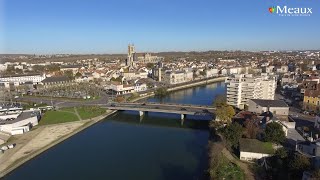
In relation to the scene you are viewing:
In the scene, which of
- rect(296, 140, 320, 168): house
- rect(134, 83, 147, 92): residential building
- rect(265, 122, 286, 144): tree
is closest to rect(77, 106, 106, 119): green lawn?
rect(134, 83, 147, 92): residential building

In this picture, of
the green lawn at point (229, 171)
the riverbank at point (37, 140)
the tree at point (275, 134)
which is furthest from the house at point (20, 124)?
the tree at point (275, 134)

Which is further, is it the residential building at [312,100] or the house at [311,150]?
the residential building at [312,100]

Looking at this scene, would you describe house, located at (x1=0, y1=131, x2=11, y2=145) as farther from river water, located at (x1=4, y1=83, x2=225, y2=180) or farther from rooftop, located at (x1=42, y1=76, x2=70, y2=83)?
rooftop, located at (x1=42, y1=76, x2=70, y2=83)

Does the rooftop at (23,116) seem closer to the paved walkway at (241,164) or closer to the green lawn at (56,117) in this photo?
the green lawn at (56,117)

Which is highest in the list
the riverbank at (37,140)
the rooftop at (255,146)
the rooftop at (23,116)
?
the rooftop at (255,146)

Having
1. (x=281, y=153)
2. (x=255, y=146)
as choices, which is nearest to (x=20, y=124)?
(x=255, y=146)

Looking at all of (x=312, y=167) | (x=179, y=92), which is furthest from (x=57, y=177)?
(x=179, y=92)

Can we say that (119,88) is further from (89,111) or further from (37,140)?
(37,140)
